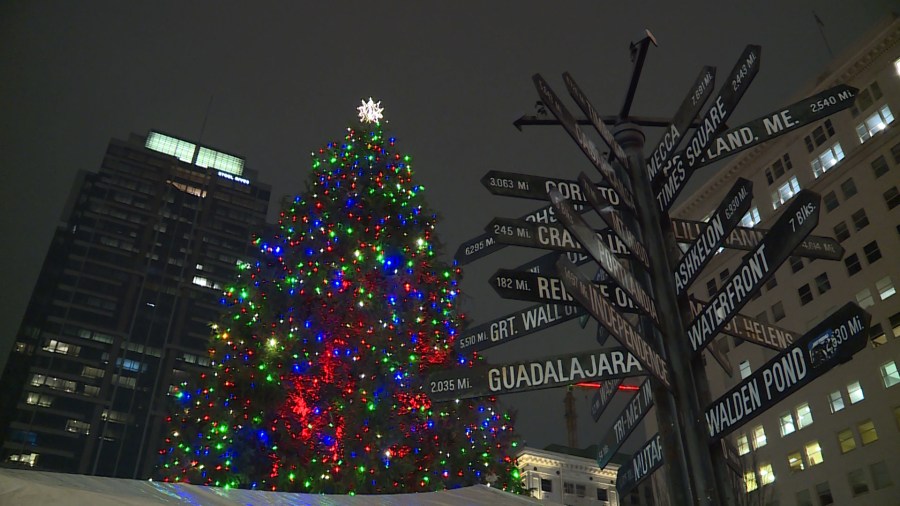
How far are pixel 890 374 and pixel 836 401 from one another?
4.77m

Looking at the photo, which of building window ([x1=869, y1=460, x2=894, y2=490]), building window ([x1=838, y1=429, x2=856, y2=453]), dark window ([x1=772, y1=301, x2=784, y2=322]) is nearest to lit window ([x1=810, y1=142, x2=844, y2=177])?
dark window ([x1=772, y1=301, x2=784, y2=322])

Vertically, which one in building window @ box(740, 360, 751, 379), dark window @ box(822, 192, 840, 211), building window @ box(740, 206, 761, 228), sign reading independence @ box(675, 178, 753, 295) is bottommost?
sign reading independence @ box(675, 178, 753, 295)

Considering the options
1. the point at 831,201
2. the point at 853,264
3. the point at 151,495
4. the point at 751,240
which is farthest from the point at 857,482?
the point at 151,495

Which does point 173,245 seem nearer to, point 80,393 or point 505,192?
point 80,393

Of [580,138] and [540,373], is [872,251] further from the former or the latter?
[540,373]

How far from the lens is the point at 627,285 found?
4.35 metres

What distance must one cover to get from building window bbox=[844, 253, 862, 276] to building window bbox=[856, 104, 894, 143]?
1073 centimetres

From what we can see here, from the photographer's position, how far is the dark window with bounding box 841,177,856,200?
2014 inches

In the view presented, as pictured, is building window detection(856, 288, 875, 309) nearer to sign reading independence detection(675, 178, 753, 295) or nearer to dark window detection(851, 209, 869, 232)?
dark window detection(851, 209, 869, 232)

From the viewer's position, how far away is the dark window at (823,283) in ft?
166

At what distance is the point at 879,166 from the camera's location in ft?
163

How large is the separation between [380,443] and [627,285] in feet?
24.4

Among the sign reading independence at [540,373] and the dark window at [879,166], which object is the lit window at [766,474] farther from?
the sign reading independence at [540,373]

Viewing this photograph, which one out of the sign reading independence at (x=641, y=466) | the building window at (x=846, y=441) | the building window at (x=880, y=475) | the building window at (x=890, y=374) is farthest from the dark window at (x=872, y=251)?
the sign reading independence at (x=641, y=466)
